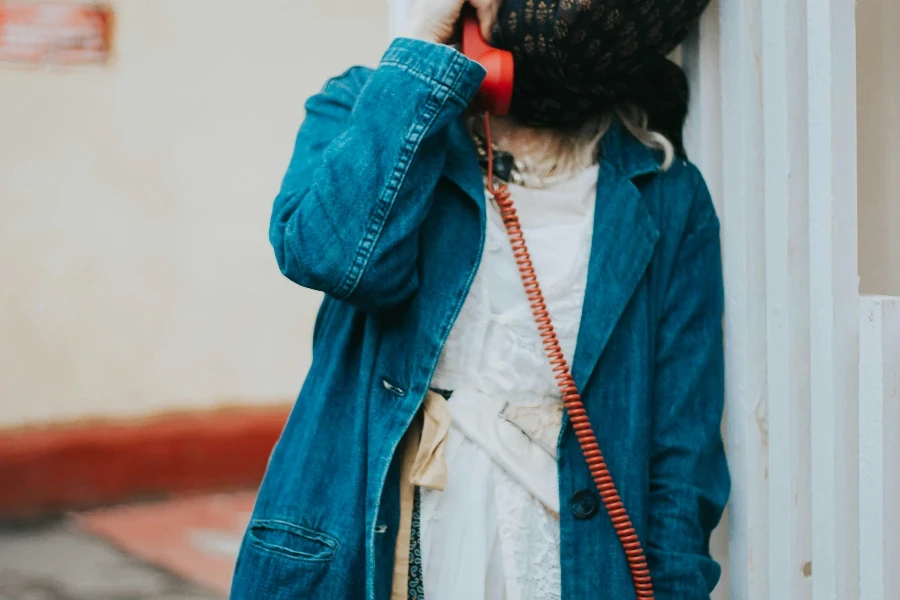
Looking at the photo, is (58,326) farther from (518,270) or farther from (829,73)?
(829,73)

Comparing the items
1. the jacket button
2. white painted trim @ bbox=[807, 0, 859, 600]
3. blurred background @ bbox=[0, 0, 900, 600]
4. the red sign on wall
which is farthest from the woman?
the red sign on wall

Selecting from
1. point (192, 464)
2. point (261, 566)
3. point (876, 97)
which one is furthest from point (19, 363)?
point (876, 97)

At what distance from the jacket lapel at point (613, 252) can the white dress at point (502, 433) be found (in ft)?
0.08

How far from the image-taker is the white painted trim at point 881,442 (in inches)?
37.4

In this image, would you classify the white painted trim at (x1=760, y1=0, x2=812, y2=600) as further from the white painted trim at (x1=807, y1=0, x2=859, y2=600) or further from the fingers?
the fingers

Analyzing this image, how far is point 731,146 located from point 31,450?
2.89 m

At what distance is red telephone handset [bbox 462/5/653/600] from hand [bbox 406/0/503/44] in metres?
0.02

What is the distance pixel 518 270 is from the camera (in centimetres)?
106

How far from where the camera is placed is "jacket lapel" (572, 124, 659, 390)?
41.3 inches

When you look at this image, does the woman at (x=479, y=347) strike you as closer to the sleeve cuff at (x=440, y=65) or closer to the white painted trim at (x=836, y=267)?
the sleeve cuff at (x=440, y=65)

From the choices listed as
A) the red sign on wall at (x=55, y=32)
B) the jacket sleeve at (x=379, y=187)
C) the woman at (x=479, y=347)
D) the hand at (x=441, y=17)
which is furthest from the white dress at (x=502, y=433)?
the red sign on wall at (x=55, y=32)

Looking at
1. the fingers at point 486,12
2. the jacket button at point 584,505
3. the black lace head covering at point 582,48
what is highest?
the fingers at point 486,12

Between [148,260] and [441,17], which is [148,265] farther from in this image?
[441,17]

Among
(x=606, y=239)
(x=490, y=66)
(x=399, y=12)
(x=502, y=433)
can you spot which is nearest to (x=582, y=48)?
(x=490, y=66)
